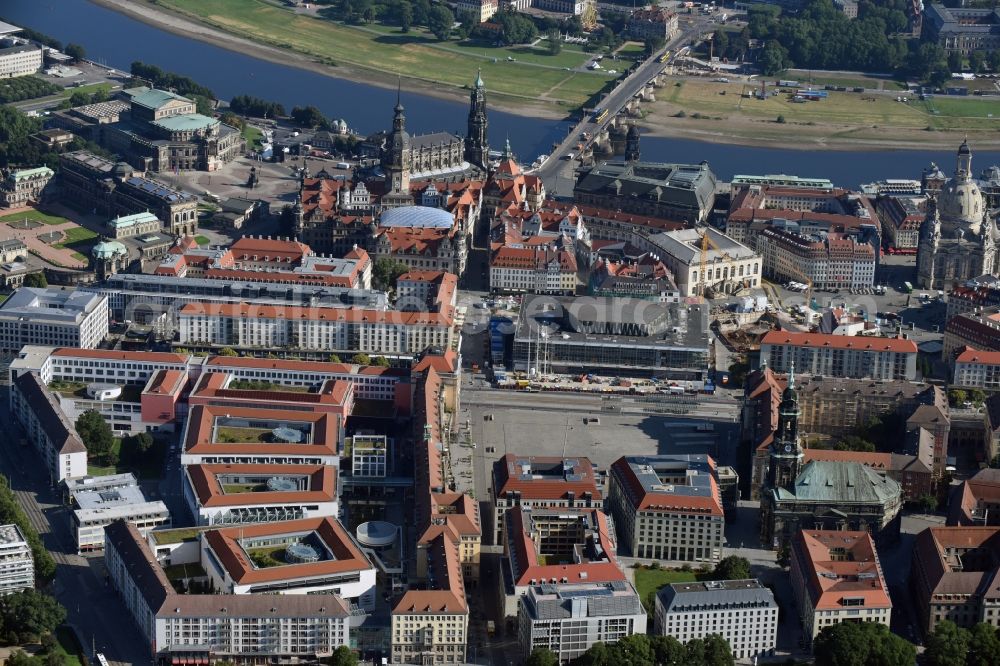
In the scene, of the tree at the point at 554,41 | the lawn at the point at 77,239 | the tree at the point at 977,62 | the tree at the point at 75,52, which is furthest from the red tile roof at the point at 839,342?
the tree at the point at 75,52

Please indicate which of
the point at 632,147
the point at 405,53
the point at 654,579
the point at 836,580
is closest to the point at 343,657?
the point at 654,579

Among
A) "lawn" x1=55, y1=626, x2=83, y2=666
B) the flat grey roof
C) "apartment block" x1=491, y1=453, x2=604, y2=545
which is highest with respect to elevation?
the flat grey roof

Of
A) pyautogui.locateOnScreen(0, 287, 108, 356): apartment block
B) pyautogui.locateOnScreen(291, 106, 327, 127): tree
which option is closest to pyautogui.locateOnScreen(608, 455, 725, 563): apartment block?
pyautogui.locateOnScreen(0, 287, 108, 356): apartment block

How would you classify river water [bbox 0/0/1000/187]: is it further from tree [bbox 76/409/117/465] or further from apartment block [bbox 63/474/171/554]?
apartment block [bbox 63/474/171/554]

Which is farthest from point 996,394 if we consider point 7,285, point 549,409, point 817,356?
point 7,285

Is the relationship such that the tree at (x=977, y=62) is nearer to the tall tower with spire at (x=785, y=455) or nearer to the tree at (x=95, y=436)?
the tall tower with spire at (x=785, y=455)

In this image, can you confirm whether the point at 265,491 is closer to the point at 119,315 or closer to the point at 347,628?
the point at 347,628
